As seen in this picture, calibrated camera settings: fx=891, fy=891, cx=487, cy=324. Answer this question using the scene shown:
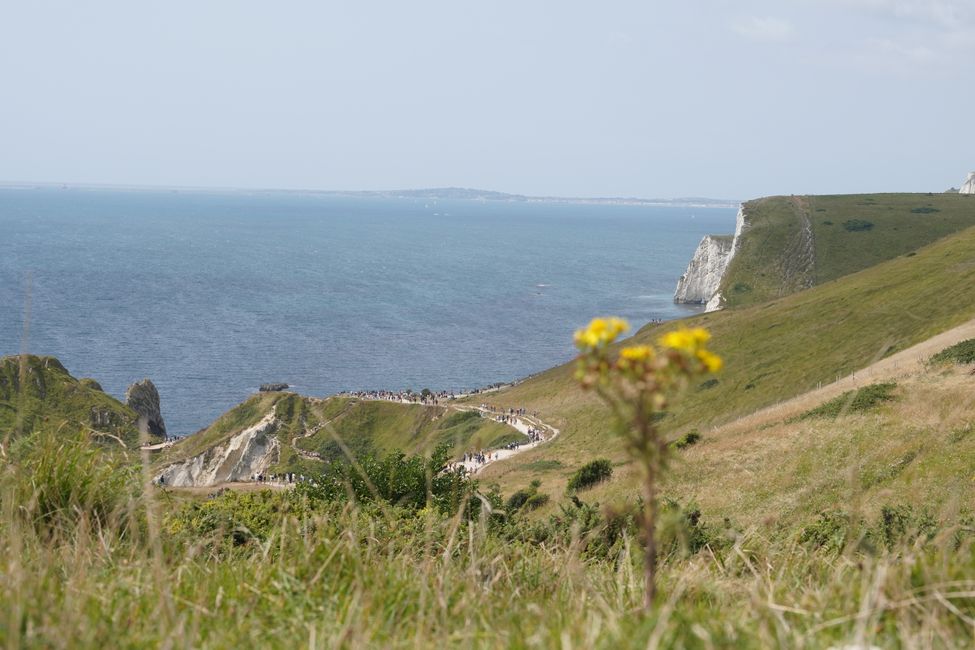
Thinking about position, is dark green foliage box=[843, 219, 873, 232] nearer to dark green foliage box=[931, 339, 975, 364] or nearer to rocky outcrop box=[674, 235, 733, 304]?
rocky outcrop box=[674, 235, 733, 304]

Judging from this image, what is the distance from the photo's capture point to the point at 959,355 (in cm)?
3988

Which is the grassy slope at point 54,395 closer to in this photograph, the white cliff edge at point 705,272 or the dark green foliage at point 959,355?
the dark green foliage at point 959,355

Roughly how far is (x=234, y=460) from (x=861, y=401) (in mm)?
60258

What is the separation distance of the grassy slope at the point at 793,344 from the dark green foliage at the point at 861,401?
1304cm

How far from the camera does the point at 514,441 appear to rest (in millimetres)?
71062

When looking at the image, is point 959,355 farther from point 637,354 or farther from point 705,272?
point 705,272

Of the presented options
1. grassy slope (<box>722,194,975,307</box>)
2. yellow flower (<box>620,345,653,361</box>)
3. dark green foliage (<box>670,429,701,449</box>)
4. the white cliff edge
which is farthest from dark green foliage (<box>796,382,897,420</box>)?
the white cliff edge

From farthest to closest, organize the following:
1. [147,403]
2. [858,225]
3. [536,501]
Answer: [858,225], [147,403], [536,501]

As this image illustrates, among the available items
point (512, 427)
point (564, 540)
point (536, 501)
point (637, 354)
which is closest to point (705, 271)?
point (512, 427)

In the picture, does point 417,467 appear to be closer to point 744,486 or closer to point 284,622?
point 744,486

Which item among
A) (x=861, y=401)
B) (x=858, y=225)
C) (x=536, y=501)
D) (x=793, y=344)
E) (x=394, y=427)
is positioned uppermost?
(x=858, y=225)

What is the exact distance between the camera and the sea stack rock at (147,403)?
296ft

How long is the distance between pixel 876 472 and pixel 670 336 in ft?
84.6

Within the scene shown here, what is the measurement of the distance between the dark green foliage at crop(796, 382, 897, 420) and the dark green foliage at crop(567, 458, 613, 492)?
880 centimetres
